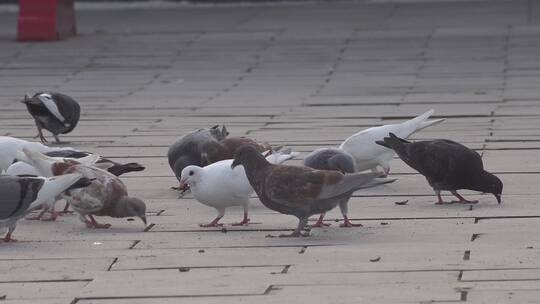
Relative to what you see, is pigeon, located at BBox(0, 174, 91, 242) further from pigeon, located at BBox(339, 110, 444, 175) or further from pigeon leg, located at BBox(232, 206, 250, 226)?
pigeon, located at BBox(339, 110, 444, 175)

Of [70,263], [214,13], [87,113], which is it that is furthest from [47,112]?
[214,13]

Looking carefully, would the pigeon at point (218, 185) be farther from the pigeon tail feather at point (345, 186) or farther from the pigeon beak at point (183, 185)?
the pigeon tail feather at point (345, 186)

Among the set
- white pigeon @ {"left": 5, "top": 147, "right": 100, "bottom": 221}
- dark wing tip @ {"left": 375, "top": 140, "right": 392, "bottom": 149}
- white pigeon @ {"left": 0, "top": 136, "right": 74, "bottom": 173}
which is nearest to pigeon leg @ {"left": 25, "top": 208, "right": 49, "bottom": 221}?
white pigeon @ {"left": 5, "top": 147, "right": 100, "bottom": 221}

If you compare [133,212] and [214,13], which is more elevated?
[133,212]

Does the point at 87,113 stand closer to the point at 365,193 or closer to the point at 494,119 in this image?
the point at 494,119

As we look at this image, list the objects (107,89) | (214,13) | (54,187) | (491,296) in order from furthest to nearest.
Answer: (214,13)
(107,89)
(54,187)
(491,296)

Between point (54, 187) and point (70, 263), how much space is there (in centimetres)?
69

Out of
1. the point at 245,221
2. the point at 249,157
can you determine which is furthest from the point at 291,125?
the point at 249,157

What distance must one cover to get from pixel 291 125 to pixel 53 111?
2.43 meters

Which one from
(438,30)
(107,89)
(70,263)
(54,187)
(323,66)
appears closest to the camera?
(70,263)

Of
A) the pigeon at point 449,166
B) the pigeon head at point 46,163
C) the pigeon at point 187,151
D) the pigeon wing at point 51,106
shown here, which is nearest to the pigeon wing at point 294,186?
the pigeon at point 449,166

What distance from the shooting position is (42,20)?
2061 centimetres

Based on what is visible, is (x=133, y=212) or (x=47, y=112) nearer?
(x=133, y=212)

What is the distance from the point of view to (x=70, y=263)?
290 inches
